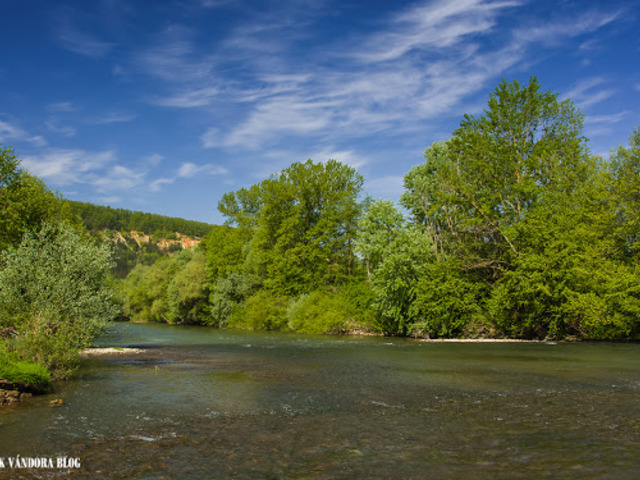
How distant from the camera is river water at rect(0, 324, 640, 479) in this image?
8.96 m

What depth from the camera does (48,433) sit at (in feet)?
37.2

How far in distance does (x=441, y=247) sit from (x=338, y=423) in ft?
136

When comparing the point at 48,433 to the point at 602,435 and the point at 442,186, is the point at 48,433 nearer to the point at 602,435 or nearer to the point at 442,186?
the point at 602,435

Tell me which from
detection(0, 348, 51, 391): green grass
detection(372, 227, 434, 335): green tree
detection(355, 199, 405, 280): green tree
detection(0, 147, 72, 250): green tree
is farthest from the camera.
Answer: detection(355, 199, 405, 280): green tree

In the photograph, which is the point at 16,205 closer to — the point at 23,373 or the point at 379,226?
the point at 23,373

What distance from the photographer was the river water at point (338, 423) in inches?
353

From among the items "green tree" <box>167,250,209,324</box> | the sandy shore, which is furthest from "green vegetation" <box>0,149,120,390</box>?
"green tree" <box>167,250,209,324</box>

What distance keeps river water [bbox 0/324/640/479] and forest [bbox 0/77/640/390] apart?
719 centimetres

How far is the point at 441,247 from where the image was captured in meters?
51.8

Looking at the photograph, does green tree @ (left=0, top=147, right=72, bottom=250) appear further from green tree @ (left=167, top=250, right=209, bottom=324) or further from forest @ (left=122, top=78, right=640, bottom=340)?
green tree @ (left=167, top=250, right=209, bottom=324)

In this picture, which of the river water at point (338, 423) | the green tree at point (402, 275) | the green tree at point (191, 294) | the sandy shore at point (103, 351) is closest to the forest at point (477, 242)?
the green tree at point (402, 275)

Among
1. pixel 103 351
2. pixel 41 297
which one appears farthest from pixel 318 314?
pixel 41 297

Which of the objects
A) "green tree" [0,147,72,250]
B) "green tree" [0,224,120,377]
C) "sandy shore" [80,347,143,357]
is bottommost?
"sandy shore" [80,347,143,357]

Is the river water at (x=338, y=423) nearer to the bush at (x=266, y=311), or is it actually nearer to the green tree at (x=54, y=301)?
the green tree at (x=54, y=301)
